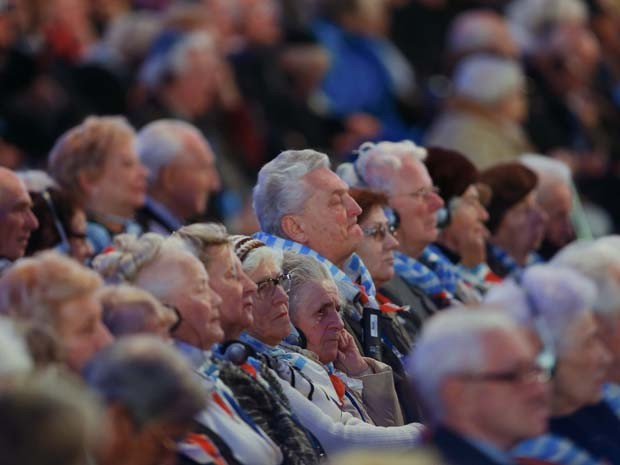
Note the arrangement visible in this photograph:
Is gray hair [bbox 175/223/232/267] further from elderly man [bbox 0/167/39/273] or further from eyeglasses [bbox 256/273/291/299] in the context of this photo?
elderly man [bbox 0/167/39/273]

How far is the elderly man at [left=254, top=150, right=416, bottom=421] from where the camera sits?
7.24 m

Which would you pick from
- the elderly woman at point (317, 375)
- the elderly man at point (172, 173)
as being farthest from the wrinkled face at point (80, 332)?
the elderly man at point (172, 173)

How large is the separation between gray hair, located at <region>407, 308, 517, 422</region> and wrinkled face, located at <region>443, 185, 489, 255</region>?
4.04 metres

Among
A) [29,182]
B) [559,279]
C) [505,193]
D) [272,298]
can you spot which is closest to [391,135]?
[505,193]

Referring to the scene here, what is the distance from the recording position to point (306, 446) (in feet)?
19.4

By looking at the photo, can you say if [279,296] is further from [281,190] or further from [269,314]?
[281,190]

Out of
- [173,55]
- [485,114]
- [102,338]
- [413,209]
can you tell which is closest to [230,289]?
[102,338]

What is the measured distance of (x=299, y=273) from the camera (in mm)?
6699

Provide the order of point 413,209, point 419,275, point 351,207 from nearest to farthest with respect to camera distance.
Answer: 1. point 351,207
2. point 419,275
3. point 413,209

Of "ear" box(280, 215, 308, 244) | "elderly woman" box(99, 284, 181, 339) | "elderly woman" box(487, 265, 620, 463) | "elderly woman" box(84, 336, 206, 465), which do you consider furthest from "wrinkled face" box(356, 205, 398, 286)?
"elderly woman" box(84, 336, 206, 465)

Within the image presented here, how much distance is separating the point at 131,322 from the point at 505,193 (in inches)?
173

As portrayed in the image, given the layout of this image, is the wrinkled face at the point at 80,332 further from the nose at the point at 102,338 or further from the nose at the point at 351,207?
the nose at the point at 351,207

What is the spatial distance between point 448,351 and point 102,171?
423 centimetres

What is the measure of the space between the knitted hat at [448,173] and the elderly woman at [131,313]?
355 centimetres
